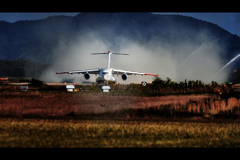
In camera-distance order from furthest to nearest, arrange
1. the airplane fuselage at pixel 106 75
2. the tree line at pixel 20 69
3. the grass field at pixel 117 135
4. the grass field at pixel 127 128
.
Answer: the tree line at pixel 20 69, the airplane fuselage at pixel 106 75, the grass field at pixel 127 128, the grass field at pixel 117 135

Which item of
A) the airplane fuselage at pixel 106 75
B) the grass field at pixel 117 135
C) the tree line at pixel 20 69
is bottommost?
the grass field at pixel 117 135

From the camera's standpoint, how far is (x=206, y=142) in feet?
30.0

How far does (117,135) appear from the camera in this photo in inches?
399

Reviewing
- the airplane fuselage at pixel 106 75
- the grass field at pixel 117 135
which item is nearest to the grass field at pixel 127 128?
the grass field at pixel 117 135

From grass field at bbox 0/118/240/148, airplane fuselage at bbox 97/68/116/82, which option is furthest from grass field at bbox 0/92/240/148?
airplane fuselage at bbox 97/68/116/82

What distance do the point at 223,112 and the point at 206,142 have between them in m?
7.51

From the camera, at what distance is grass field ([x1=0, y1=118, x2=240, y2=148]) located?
8914mm

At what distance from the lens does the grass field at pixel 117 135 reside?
8.91 meters

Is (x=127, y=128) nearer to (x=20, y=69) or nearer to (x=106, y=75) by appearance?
(x=106, y=75)

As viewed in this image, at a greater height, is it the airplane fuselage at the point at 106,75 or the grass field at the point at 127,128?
the airplane fuselage at the point at 106,75

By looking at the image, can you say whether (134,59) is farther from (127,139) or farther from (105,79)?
(127,139)

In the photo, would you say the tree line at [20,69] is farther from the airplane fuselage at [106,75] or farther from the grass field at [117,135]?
the grass field at [117,135]

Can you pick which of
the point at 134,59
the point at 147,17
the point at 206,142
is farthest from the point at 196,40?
the point at 206,142
